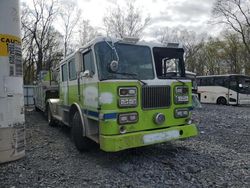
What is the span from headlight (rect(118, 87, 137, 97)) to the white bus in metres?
20.1

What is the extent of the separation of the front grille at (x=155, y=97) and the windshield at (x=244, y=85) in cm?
1936

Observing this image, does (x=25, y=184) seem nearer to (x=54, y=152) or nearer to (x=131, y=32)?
(x=54, y=152)

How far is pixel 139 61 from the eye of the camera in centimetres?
600

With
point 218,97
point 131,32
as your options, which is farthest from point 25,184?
point 131,32

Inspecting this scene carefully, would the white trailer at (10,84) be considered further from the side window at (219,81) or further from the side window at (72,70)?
the side window at (219,81)

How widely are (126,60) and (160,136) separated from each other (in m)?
1.70

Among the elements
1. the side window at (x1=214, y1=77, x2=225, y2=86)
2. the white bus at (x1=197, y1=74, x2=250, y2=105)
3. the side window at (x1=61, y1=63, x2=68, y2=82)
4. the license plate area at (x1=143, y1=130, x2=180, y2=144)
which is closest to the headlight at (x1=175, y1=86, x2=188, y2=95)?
the license plate area at (x1=143, y1=130, x2=180, y2=144)

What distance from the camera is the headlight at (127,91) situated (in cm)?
539

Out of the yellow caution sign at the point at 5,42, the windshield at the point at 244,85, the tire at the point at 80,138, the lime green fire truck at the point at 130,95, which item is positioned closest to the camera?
the lime green fire truck at the point at 130,95

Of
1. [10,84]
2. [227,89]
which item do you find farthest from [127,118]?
[227,89]

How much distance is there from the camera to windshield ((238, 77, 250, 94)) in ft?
76.8

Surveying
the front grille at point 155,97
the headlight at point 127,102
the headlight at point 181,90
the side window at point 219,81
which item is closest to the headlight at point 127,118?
the headlight at point 127,102

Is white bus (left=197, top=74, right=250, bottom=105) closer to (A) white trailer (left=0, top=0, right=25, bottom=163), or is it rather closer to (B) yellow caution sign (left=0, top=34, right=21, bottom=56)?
(A) white trailer (left=0, top=0, right=25, bottom=163)

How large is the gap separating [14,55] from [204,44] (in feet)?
172
